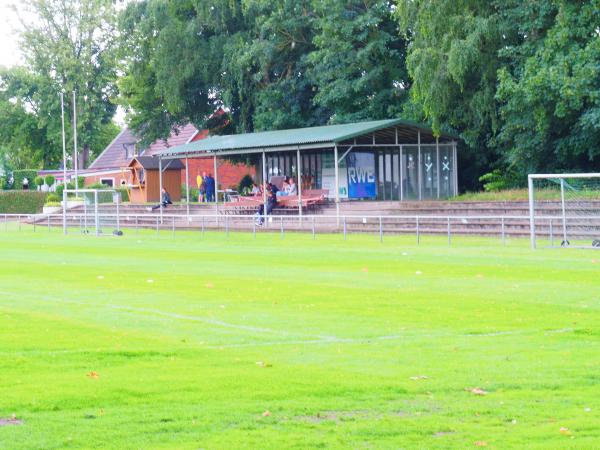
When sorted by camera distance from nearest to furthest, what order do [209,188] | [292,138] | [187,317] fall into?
[187,317], [292,138], [209,188]

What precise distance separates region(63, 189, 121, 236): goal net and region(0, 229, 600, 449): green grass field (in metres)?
25.1

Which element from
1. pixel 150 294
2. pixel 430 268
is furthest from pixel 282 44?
pixel 150 294

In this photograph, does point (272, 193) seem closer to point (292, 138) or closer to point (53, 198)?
point (292, 138)

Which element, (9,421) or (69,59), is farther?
(69,59)

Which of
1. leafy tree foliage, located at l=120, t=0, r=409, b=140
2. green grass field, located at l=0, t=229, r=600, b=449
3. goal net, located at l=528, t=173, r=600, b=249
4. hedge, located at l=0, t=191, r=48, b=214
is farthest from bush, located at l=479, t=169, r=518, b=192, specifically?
hedge, located at l=0, t=191, r=48, b=214

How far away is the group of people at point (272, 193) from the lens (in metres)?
46.7

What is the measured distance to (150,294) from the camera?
18.0 meters

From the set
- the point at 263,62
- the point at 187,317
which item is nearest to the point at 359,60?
the point at 263,62

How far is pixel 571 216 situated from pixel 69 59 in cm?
6824

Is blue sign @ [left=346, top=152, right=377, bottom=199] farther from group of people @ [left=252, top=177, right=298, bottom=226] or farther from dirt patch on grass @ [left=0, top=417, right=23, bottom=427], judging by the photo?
dirt patch on grass @ [left=0, top=417, right=23, bottom=427]

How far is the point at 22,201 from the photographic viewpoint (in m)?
76.1

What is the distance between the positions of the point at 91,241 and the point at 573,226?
16816 mm

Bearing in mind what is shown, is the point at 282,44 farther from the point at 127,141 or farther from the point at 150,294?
the point at 127,141

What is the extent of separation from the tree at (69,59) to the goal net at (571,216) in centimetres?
6464
